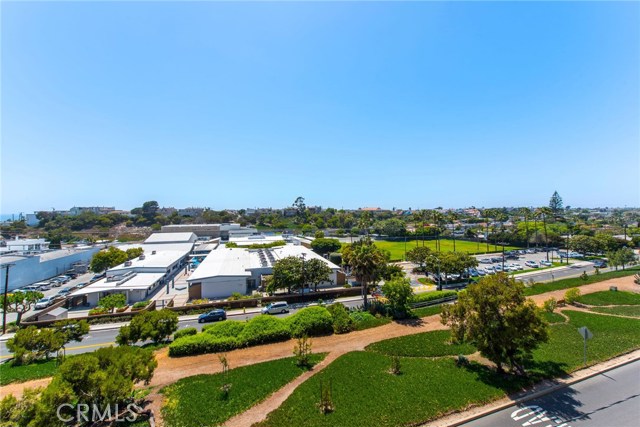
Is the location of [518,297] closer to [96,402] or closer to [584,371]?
[584,371]

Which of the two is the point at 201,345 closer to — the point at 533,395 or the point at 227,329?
the point at 227,329

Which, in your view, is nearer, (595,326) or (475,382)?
(475,382)

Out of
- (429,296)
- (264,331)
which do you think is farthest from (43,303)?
(429,296)

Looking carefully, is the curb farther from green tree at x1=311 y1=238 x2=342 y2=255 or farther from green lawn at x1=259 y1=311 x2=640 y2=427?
green tree at x1=311 y1=238 x2=342 y2=255

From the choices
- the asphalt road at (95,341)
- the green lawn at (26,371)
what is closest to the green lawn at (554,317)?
the asphalt road at (95,341)

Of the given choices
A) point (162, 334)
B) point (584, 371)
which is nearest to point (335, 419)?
point (584, 371)
